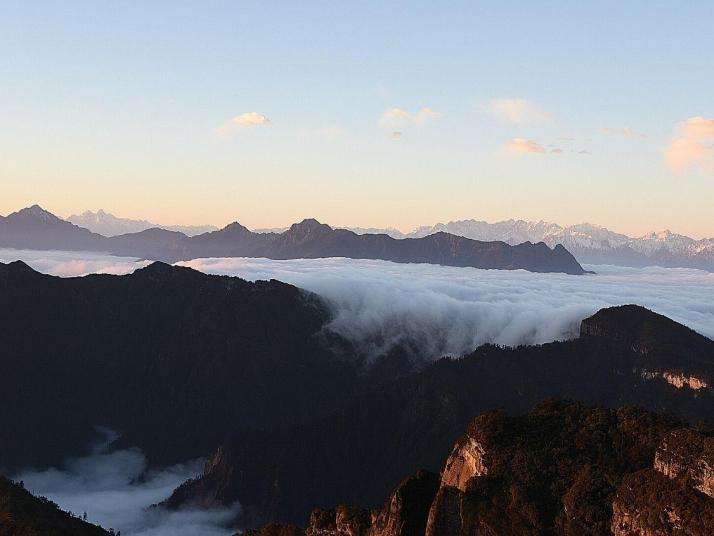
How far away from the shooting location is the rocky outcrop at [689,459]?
281 ft

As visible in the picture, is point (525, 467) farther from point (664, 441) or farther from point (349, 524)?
point (349, 524)

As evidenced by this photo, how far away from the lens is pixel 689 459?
8856 cm

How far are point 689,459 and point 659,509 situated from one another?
8493 mm

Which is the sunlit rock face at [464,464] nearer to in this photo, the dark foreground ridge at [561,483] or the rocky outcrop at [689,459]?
the dark foreground ridge at [561,483]

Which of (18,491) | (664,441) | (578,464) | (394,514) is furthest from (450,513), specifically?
(18,491)

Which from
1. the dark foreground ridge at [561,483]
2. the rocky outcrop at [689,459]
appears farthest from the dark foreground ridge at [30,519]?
the rocky outcrop at [689,459]

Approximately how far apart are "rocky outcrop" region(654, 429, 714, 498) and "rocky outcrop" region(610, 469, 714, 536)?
48.8 inches

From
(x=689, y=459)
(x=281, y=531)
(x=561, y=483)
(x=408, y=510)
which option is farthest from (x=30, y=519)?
(x=689, y=459)

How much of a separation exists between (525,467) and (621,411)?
25429mm

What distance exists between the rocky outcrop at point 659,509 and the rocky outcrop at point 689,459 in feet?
4.07

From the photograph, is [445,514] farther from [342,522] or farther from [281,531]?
[281,531]

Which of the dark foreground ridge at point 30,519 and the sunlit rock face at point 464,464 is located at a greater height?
the sunlit rock face at point 464,464

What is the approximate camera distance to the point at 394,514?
113 m

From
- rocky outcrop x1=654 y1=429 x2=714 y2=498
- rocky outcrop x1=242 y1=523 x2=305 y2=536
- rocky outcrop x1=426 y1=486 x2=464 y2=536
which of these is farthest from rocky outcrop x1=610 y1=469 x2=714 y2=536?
rocky outcrop x1=242 y1=523 x2=305 y2=536
